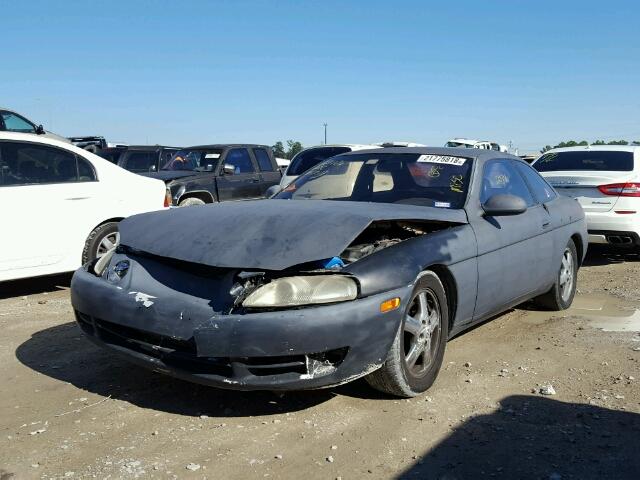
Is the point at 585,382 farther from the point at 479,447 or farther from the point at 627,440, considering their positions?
the point at 479,447

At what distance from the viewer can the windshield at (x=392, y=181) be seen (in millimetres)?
4820

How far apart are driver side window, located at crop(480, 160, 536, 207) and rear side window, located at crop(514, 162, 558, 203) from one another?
4.9 inches

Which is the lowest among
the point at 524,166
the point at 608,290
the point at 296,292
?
the point at 608,290

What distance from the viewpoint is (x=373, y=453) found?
10.6 ft

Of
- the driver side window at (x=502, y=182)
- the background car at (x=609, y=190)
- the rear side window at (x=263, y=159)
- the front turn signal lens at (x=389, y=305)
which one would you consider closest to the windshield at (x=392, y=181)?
the driver side window at (x=502, y=182)

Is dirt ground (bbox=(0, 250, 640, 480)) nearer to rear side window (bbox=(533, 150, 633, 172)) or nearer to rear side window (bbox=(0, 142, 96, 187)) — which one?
rear side window (bbox=(0, 142, 96, 187))

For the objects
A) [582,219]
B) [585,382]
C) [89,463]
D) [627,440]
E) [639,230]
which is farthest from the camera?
[639,230]

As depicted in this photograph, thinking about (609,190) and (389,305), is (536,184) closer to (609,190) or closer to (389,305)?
(389,305)

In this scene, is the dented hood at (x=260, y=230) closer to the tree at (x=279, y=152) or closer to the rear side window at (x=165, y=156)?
the rear side window at (x=165, y=156)

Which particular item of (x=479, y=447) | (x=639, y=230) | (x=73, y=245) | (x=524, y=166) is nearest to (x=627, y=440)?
(x=479, y=447)

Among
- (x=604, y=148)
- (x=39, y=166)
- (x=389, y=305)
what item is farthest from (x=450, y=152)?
(x=604, y=148)

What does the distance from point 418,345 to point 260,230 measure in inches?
46.0

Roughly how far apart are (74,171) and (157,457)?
4421mm

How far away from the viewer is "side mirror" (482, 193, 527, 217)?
4.61m
